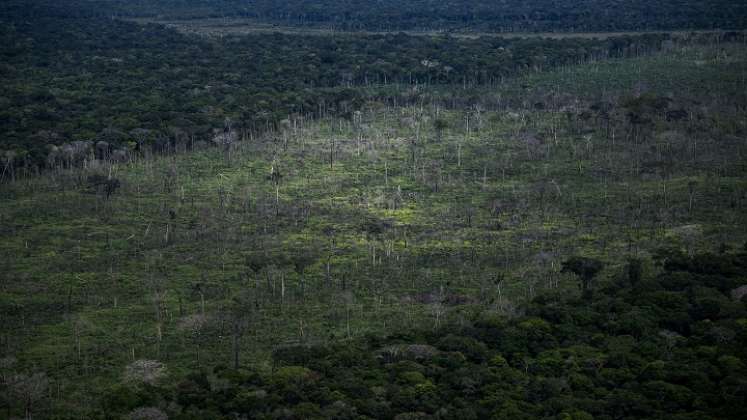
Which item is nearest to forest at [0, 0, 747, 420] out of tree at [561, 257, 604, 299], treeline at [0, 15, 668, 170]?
tree at [561, 257, 604, 299]

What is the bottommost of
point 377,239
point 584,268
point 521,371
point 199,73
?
point 377,239

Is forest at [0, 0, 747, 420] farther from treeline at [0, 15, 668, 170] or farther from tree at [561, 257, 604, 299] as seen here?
treeline at [0, 15, 668, 170]

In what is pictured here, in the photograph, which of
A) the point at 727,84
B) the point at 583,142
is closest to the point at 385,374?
the point at 583,142

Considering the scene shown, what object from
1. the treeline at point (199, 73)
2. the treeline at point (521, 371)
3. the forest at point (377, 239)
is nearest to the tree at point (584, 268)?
the forest at point (377, 239)

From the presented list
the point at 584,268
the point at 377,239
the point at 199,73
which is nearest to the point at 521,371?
the point at 584,268

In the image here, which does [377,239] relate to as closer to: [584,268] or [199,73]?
[584,268]

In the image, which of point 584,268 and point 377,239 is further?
point 377,239
